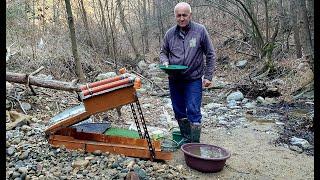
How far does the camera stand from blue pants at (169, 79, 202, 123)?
5.43 meters

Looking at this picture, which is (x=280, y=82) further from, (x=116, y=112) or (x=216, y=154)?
(x=216, y=154)

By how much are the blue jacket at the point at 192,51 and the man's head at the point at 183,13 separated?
11 cm

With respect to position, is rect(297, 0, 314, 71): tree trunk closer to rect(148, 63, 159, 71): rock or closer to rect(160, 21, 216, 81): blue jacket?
rect(160, 21, 216, 81): blue jacket

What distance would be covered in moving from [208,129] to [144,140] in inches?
108

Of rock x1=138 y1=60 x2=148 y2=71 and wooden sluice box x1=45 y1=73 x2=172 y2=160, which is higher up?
rock x1=138 y1=60 x2=148 y2=71

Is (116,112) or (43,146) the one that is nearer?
(43,146)

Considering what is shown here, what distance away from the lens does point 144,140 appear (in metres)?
5.11

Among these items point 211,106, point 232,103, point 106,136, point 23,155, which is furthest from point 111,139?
point 232,103

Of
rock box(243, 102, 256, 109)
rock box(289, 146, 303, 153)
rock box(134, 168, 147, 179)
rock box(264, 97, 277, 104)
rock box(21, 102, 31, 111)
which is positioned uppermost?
rock box(21, 102, 31, 111)

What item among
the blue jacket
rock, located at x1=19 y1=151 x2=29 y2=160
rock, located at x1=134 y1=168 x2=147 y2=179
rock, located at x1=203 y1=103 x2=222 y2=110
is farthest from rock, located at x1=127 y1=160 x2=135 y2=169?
rock, located at x1=203 y1=103 x2=222 y2=110

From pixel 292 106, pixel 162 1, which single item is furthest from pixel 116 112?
pixel 162 1

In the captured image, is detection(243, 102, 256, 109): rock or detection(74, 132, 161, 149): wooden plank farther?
detection(243, 102, 256, 109): rock

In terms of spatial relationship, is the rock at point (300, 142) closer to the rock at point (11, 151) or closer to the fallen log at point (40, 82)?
the fallen log at point (40, 82)

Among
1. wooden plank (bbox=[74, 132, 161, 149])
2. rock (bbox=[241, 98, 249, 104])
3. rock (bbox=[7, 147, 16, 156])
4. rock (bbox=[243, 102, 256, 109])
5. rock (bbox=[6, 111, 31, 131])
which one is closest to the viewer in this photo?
rock (bbox=[7, 147, 16, 156])
